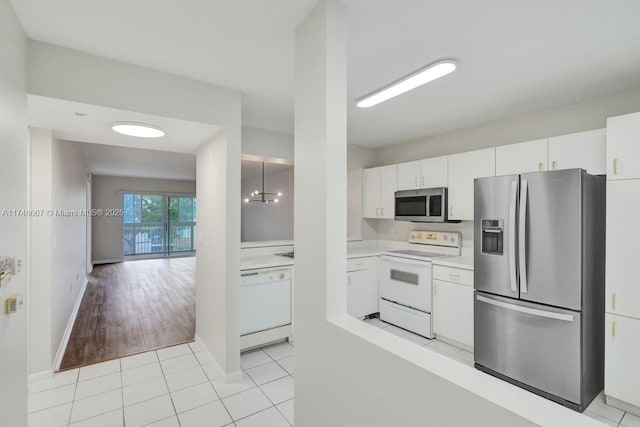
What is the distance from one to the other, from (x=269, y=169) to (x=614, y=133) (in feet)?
20.7

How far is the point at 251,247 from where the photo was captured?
3742 millimetres

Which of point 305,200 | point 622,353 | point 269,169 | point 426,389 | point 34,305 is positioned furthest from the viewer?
point 269,169

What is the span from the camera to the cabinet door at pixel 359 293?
3787mm

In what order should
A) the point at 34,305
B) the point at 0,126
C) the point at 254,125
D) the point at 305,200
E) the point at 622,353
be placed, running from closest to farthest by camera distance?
the point at 0,126 → the point at 305,200 → the point at 622,353 → the point at 34,305 → the point at 254,125

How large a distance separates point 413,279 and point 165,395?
272 centimetres

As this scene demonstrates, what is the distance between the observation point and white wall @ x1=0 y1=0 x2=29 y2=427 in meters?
1.36

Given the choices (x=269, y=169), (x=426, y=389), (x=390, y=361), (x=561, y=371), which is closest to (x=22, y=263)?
(x=390, y=361)

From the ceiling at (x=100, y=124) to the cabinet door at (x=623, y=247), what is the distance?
3095mm

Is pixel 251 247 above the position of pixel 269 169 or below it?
below

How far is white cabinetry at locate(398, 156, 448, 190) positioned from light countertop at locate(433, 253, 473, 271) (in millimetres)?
895

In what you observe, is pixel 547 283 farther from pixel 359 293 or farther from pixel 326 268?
pixel 359 293

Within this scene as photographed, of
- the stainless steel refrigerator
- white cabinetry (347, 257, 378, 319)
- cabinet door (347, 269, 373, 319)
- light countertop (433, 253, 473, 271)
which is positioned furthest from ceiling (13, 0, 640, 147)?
cabinet door (347, 269, 373, 319)

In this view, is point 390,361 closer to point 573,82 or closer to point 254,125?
point 573,82

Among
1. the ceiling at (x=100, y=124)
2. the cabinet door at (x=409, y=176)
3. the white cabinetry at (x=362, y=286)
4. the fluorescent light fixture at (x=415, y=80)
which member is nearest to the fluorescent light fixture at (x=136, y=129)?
the ceiling at (x=100, y=124)
